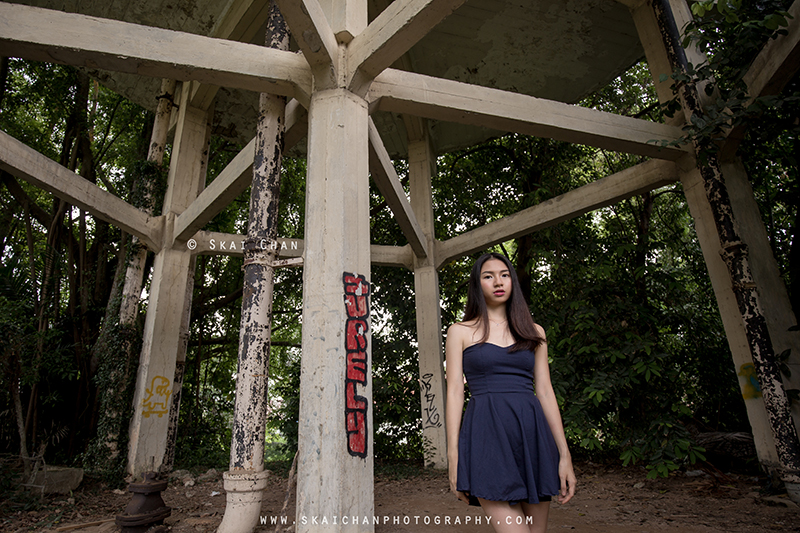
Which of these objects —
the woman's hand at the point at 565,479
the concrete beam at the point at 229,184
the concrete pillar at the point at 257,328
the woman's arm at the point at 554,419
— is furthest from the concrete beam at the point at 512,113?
the woman's hand at the point at 565,479

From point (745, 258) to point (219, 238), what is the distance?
7.44 metres

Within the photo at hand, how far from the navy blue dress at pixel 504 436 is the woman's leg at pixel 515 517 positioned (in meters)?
0.05

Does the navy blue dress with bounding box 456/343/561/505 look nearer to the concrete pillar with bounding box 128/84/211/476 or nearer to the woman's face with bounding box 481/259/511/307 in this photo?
the woman's face with bounding box 481/259/511/307

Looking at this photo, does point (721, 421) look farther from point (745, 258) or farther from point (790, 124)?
point (790, 124)

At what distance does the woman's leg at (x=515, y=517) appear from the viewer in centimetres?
172

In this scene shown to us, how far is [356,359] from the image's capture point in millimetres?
3344

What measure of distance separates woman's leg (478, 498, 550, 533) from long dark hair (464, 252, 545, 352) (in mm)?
626

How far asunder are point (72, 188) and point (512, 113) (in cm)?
562

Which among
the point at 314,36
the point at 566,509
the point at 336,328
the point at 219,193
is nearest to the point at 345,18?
the point at 314,36

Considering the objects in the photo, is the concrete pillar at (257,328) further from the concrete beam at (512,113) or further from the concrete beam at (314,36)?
the concrete beam at (512,113)

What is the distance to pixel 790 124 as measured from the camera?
4.77m

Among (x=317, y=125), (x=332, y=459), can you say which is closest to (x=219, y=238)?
(x=317, y=125)

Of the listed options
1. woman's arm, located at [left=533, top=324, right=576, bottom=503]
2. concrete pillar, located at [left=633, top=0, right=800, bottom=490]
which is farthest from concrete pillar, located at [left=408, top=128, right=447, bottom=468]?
woman's arm, located at [left=533, top=324, right=576, bottom=503]

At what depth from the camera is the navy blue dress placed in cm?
176
